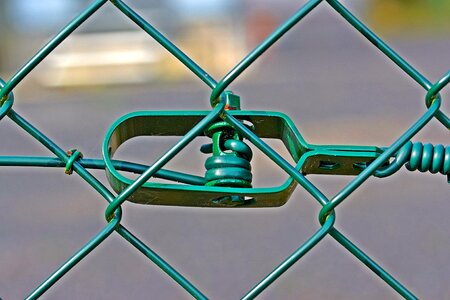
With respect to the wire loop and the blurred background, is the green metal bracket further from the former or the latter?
the blurred background

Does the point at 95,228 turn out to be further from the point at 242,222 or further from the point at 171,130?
the point at 171,130

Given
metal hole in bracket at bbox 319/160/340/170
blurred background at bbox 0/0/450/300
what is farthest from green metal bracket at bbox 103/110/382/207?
blurred background at bbox 0/0/450/300

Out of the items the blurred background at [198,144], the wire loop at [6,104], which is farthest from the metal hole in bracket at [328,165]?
the blurred background at [198,144]

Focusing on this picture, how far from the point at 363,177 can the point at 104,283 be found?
6.39 ft

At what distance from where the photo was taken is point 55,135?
147 inches

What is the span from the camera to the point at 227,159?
2.32 feet

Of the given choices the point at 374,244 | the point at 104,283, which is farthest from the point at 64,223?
the point at 374,244

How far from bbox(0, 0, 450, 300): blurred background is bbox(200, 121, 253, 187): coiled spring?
1.22 metres

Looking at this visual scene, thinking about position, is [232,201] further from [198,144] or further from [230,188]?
[198,144]

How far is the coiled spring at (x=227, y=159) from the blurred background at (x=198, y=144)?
4.01ft

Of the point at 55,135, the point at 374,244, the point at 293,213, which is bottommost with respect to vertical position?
the point at 374,244

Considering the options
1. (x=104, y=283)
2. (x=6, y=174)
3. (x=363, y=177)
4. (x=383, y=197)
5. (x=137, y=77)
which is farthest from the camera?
(x=137, y=77)

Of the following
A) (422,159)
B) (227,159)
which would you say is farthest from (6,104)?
(422,159)

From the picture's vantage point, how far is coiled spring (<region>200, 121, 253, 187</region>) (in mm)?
703
